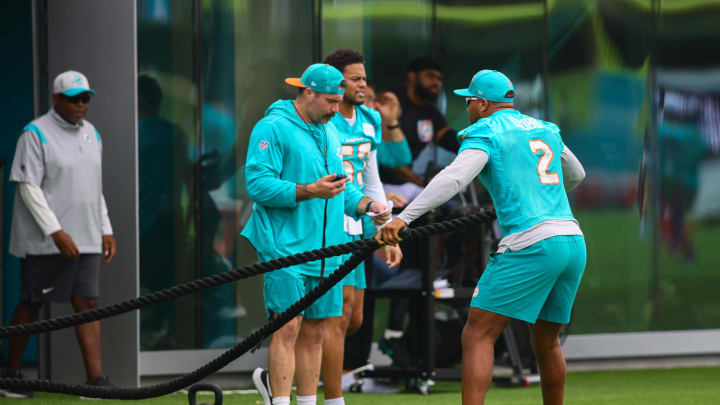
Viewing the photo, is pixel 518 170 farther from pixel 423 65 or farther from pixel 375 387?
pixel 423 65

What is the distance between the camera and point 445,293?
7.94m

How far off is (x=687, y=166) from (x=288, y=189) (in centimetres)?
544

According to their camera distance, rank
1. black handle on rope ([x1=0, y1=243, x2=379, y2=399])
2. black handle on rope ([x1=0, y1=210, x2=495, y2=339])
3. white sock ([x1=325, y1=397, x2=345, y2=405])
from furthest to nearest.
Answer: white sock ([x1=325, y1=397, x2=345, y2=405]), black handle on rope ([x1=0, y1=243, x2=379, y2=399]), black handle on rope ([x1=0, y1=210, x2=495, y2=339])

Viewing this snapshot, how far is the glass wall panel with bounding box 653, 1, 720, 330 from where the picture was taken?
31.8ft

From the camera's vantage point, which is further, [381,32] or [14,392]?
[381,32]

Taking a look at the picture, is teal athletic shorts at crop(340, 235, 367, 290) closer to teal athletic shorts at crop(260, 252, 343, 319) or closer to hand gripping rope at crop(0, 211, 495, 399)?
teal athletic shorts at crop(260, 252, 343, 319)

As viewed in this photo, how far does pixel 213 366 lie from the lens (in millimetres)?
5160

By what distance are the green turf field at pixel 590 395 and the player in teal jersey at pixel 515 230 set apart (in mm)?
2310

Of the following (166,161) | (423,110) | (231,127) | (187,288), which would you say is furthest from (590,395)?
(187,288)

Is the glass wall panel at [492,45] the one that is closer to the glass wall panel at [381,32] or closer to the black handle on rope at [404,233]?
the glass wall panel at [381,32]

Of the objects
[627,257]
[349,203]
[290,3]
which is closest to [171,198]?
[290,3]

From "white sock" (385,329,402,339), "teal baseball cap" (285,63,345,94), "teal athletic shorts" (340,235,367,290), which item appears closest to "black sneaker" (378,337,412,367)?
"white sock" (385,329,402,339)

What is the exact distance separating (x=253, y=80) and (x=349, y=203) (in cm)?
310

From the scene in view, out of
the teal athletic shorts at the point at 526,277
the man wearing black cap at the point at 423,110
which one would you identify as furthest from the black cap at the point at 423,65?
the teal athletic shorts at the point at 526,277
